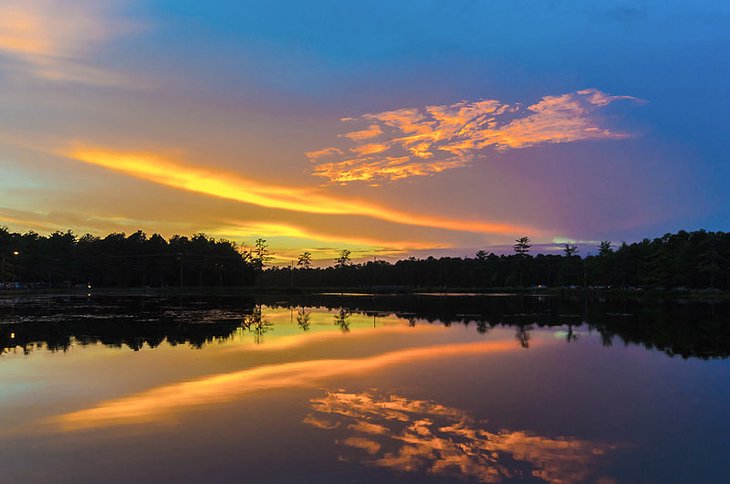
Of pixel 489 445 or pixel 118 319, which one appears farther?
pixel 118 319

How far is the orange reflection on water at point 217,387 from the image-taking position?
10727 millimetres

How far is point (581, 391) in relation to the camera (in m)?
13.5

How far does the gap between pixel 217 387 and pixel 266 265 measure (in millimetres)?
141897

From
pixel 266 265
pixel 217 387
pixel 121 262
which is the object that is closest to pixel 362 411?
pixel 217 387

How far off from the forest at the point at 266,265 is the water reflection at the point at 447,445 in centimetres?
8062

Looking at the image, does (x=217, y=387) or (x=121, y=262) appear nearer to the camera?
(x=217, y=387)

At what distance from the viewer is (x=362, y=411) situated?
11164mm

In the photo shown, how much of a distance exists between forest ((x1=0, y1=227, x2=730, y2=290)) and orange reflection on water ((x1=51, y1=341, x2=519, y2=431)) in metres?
75.5

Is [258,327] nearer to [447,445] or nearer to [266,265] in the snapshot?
[447,445]

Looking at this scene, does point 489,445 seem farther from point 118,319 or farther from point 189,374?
point 118,319

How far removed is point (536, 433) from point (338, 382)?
240 inches

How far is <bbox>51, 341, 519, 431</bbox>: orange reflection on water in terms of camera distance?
35.2 feet

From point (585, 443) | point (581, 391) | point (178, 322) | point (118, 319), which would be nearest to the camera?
point (585, 443)

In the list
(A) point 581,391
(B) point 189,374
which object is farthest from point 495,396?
(B) point 189,374
